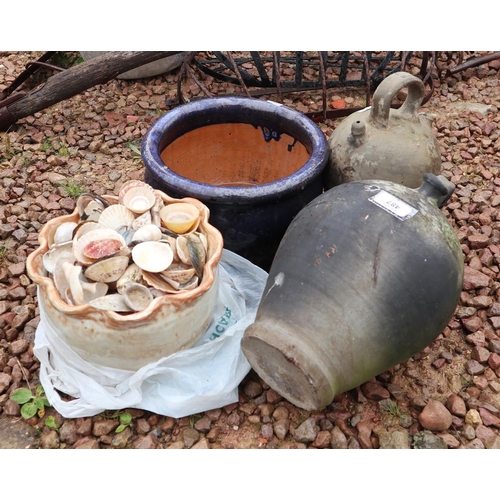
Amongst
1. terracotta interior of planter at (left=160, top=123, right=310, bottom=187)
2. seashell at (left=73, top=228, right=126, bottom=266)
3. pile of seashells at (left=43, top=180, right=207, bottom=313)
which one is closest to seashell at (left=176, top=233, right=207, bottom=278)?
pile of seashells at (left=43, top=180, right=207, bottom=313)

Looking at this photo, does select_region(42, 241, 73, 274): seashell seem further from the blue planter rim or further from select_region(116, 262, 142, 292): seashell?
the blue planter rim

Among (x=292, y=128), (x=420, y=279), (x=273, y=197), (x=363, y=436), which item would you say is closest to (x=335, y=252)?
(x=420, y=279)

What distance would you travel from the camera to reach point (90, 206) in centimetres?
237

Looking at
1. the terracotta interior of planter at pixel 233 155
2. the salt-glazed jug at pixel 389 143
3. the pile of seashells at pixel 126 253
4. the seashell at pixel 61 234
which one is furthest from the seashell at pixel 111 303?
the salt-glazed jug at pixel 389 143

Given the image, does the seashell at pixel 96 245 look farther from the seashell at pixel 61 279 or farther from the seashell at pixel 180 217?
the seashell at pixel 180 217

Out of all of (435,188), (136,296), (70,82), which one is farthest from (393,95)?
(70,82)

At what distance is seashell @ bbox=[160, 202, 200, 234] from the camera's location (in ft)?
7.55

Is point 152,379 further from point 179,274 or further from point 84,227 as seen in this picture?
point 84,227

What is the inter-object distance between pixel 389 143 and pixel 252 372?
1.18m

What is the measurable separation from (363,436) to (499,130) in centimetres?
264

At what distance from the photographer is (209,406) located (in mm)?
2287

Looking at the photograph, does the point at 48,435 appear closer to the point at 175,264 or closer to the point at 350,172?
the point at 175,264

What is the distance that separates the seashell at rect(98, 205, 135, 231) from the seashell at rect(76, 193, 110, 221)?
0.22ft

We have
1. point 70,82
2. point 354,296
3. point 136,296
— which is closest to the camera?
point 354,296
